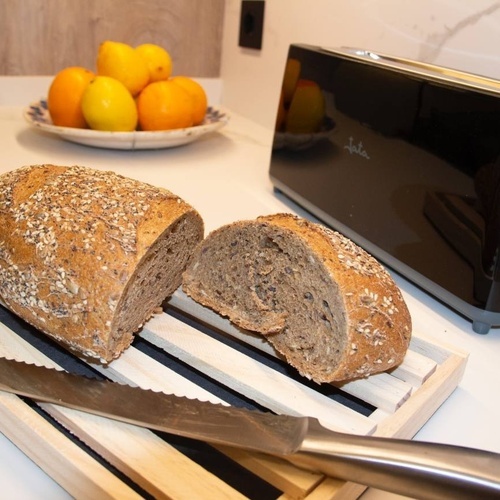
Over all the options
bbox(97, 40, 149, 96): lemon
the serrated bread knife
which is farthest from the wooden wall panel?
the serrated bread knife

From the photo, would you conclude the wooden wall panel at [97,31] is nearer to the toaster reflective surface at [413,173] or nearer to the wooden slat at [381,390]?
the toaster reflective surface at [413,173]

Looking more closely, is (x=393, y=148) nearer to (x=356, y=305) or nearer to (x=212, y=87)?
(x=356, y=305)

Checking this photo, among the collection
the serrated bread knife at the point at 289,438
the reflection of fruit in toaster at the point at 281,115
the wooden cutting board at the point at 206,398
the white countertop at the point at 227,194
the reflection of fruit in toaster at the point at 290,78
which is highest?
the reflection of fruit in toaster at the point at 290,78

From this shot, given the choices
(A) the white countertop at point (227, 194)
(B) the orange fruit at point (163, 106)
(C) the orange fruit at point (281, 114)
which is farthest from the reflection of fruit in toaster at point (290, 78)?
(B) the orange fruit at point (163, 106)

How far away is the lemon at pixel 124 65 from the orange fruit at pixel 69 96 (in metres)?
0.05

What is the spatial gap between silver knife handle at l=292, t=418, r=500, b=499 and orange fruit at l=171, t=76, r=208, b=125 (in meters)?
1.16

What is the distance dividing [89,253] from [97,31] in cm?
138

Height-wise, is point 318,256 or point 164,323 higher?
point 318,256

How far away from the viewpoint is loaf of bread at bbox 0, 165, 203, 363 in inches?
25.7

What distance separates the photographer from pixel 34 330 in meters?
0.76

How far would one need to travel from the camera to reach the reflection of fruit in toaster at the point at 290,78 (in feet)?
3.84

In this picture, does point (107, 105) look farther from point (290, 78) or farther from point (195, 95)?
point (290, 78)

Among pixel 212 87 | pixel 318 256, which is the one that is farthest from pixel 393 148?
pixel 212 87

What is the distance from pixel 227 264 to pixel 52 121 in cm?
95
